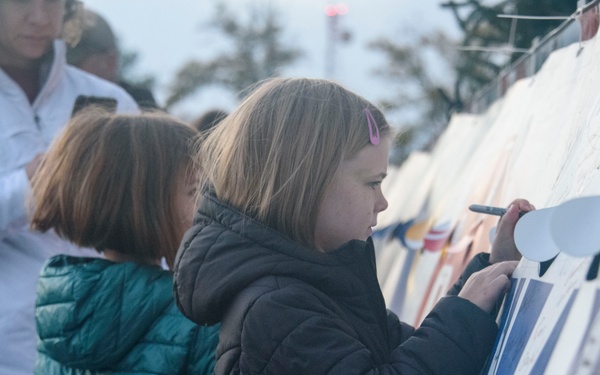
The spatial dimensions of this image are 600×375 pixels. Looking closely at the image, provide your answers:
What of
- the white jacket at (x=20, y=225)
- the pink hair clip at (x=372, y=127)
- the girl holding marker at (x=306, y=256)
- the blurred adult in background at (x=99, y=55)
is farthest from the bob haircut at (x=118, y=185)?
the blurred adult in background at (x=99, y=55)

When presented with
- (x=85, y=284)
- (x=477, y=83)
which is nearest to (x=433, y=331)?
(x=85, y=284)

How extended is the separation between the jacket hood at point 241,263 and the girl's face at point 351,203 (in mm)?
44

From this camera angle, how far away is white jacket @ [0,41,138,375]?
2.24m

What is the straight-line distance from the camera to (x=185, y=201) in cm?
209

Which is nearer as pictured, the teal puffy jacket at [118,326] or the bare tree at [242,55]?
the teal puffy jacket at [118,326]

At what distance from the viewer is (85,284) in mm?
1884

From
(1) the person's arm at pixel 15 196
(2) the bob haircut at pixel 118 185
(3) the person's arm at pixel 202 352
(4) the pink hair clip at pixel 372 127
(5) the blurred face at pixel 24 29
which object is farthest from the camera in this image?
(5) the blurred face at pixel 24 29

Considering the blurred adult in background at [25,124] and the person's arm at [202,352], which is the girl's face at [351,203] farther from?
the blurred adult in background at [25,124]

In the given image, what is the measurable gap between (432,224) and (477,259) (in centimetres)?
129

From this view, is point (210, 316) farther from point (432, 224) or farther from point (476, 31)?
point (476, 31)

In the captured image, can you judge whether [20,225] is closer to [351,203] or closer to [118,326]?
[118,326]

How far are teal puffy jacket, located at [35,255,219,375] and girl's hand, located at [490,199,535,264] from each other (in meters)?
0.58

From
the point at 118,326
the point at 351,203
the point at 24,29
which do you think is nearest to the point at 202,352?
the point at 118,326

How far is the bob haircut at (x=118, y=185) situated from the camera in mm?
2018
